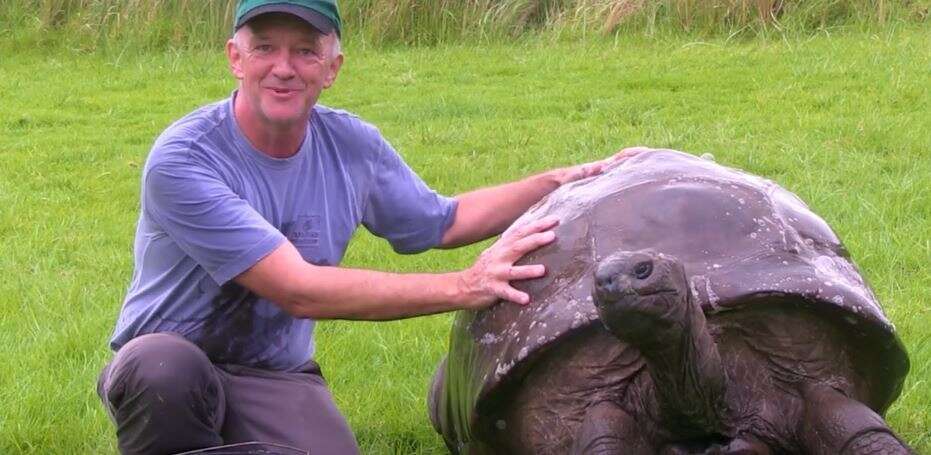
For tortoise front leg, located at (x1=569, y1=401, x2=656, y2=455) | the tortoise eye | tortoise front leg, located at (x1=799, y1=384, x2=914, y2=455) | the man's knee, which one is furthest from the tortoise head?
the man's knee

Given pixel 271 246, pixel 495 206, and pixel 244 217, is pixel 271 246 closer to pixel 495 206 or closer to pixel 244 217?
pixel 244 217

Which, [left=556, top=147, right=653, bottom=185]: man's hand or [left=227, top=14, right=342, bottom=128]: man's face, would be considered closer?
[left=227, top=14, right=342, bottom=128]: man's face

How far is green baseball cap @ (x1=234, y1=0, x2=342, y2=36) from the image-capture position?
297 centimetres

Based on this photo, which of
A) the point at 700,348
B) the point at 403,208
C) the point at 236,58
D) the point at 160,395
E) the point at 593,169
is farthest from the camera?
the point at 403,208

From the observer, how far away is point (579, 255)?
2703 millimetres

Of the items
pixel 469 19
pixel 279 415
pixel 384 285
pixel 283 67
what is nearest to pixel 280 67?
pixel 283 67

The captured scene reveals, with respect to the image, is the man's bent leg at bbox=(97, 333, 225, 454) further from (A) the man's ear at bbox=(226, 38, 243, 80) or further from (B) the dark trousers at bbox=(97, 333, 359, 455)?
(A) the man's ear at bbox=(226, 38, 243, 80)

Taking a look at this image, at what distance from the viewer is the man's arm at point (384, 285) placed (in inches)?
110

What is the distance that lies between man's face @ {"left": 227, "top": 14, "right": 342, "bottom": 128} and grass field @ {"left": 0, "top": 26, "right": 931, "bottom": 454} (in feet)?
3.16

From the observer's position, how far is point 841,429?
2410 mm

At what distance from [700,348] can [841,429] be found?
335 mm

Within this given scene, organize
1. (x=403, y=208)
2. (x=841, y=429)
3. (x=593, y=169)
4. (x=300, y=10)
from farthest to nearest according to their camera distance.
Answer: (x=403, y=208) → (x=593, y=169) → (x=300, y=10) → (x=841, y=429)

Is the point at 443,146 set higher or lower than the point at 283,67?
lower

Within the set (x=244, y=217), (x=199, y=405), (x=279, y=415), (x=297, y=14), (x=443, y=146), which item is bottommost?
(x=443, y=146)
